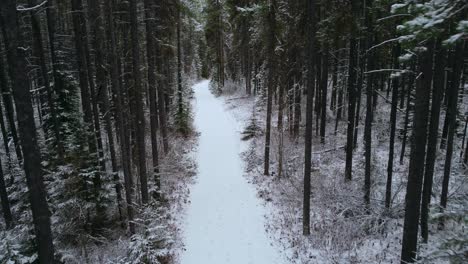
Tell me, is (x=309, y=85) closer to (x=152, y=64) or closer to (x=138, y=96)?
(x=138, y=96)

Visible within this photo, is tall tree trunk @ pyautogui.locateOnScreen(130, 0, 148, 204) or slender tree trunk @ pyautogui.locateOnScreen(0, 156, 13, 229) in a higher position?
tall tree trunk @ pyautogui.locateOnScreen(130, 0, 148, 204)

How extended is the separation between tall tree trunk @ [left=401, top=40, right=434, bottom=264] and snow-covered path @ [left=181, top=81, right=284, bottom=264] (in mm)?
4250

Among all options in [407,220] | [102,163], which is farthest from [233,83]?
[407,220]

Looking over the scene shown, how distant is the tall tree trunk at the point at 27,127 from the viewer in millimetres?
6461

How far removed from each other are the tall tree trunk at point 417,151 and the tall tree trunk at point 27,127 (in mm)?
8609

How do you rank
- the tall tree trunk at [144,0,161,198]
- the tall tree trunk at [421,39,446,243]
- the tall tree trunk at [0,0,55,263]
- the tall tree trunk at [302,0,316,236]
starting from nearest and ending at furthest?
1. the tall tree trunk at [0,0,55,263]
2. the tall tree trunk at [421,39,446,243]
3. the tall tree trunk at [302,0,316,236]
4. the tall tree trunk at [144,0,161,198]

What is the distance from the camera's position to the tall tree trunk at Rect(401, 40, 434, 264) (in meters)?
6.99

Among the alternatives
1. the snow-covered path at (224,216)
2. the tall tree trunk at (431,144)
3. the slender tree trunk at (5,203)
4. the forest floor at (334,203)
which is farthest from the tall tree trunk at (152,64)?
the tall tree trunk at (431,144)

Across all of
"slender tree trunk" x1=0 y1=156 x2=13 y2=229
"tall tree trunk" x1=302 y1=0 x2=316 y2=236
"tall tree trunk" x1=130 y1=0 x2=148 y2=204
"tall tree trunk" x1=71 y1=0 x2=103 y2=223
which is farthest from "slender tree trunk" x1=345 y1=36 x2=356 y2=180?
"slender tree trunk" x1=0 y1=156 x2=13 y2=229

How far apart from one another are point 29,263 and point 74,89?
9891 millimetres

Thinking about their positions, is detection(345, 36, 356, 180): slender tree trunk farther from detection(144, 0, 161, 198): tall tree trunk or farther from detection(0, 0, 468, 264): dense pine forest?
detection(144, 0, 161, 198): tall tree trunk

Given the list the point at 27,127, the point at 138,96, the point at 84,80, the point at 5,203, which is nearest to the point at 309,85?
the point at 138,96

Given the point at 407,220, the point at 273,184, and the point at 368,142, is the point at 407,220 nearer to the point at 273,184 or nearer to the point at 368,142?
the point at 368,142

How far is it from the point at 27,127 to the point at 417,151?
9049 millimetres
